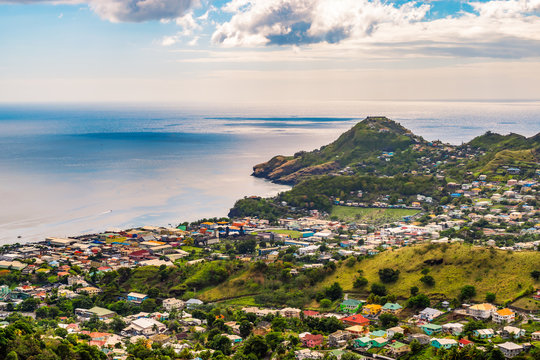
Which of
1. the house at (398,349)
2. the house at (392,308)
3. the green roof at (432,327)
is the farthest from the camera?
the house at (392,308)

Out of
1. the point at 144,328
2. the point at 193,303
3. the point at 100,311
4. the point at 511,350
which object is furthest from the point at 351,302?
the point at 100,311

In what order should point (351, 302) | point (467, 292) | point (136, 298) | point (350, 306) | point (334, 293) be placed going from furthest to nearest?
point (136, 298)
point (334, 293)
point (351, 302)
point (350, 306)
point (467, 292)

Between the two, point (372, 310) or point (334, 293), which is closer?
point (372, 310)

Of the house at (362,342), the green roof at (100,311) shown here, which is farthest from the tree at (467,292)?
the green roof at (100,311)

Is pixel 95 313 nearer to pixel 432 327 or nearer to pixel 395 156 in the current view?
pixel 432 327

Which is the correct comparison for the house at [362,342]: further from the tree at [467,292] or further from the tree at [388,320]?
the tree at [467,292]

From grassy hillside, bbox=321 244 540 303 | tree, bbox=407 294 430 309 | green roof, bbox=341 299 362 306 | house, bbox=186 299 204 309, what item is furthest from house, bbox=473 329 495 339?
house, bbox=186 299 204 309

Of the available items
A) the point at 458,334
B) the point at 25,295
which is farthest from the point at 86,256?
the point at 458,334
